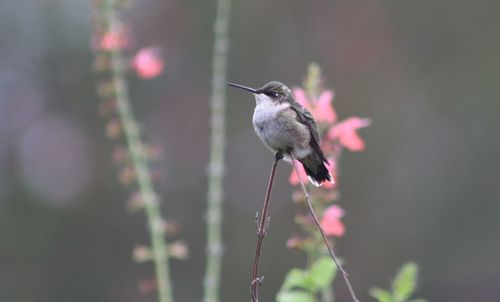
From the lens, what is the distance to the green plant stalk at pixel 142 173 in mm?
3330

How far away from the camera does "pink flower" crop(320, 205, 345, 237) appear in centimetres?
322

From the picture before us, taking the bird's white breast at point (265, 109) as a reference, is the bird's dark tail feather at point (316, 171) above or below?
below

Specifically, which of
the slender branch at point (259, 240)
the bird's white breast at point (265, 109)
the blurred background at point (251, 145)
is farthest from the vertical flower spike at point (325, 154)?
the blurred background at point (251, 145)

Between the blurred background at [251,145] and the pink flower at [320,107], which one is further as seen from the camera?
the blurred background at [251,145]

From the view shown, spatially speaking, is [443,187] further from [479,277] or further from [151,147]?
[151,147]

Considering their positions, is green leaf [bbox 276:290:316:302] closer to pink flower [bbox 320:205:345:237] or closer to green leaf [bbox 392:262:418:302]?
green leaf [bbox 392:262:418:302]

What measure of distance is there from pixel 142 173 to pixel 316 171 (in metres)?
0.90

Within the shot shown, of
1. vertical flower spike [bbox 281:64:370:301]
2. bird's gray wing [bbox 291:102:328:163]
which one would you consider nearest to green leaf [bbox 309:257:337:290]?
vertical flower spike [bbox 281:64:370:301]

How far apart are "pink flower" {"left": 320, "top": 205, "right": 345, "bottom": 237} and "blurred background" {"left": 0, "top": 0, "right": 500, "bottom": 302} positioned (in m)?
6.89

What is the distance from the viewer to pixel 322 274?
259 cm

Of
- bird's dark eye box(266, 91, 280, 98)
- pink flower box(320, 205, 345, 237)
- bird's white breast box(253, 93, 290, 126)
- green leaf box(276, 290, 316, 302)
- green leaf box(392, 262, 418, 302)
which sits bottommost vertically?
green leaf box(392, 262, 418, 302)

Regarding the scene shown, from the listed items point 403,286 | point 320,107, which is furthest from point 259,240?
point 320,107

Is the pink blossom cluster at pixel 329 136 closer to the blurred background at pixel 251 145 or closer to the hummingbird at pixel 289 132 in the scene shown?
the hummingbird at pixel 289 132

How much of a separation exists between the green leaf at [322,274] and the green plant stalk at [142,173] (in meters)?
0.79
